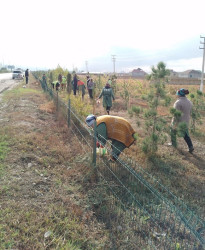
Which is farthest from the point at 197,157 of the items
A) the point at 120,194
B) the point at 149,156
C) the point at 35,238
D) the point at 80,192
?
the point at 35,238

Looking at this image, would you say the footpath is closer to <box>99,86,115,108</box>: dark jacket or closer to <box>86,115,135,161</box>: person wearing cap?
<box>86,115,135,161</box>: person wearing cap

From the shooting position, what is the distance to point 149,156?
457 cm

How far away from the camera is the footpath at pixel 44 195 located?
7.66ft

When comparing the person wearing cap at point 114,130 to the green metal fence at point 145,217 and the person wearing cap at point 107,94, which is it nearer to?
the green metal fence at point 145,217

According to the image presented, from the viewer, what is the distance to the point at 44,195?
10.1 feet

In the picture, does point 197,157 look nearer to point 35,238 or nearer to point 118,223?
point 118,223

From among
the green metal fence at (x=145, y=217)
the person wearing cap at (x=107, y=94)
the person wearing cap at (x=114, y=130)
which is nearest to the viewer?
the green metal fence at (x=145, y=217)

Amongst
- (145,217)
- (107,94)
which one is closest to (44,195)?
(145,217)

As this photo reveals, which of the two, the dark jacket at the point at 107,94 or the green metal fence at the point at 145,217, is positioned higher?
the dark jacket at the point at 107,94

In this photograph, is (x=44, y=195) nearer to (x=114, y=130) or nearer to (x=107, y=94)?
(x=114, y=130)

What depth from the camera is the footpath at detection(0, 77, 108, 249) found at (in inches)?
91.9

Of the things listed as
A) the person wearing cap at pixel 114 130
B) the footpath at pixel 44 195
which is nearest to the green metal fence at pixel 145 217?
the footpath at pixel 44 195

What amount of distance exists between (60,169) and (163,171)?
1913 mm

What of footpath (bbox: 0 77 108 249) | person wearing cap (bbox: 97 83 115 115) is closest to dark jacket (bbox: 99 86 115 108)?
person wearing cap (bbox: 97 83 115 115)
